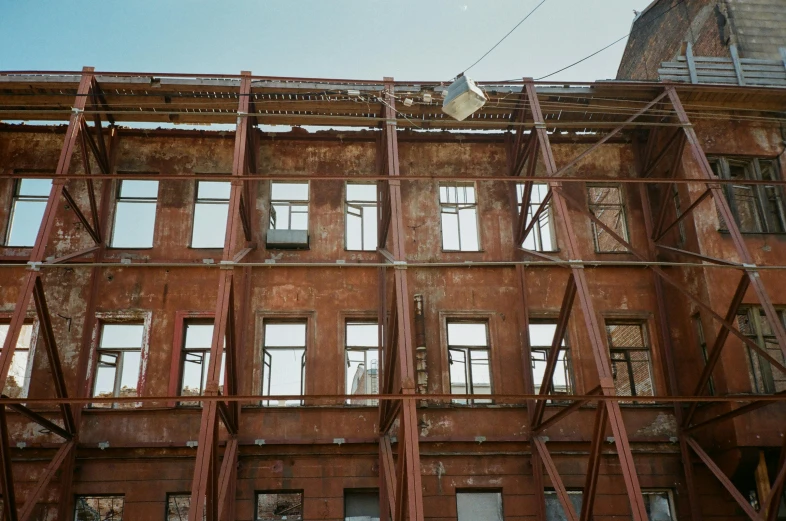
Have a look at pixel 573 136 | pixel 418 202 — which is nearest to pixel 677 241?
pixel 573 136

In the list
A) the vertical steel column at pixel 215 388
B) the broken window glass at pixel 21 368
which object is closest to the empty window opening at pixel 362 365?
the vertical steel column at pixel 215 388

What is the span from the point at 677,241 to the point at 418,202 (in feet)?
18.4

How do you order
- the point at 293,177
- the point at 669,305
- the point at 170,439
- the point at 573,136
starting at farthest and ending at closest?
the point at 573,136, the point at 669,305, the point at 170,439, the point at 293,177

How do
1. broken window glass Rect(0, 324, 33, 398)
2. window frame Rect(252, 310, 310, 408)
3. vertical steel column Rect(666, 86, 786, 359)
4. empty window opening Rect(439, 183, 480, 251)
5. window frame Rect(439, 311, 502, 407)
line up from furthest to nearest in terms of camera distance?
empty window opening Rect(439, 183, 480, 251) → window frame Rect(439, 311, 502, 407) → window frame Rect(252, 310, 310, 408) → broken window glass Rect(0, 324, 33, 398) → vertical steel column Rect(666, 86, 786, 359)

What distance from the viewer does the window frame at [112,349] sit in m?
14.7

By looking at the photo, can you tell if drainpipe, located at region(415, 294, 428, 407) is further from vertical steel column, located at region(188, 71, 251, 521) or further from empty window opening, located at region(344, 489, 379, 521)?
vertical steel column, located at region(188, 71, 251, 521)

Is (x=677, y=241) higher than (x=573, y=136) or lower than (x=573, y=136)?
lower

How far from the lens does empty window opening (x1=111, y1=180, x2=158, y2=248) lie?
15.8 m

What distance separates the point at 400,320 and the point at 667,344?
6.96 meters

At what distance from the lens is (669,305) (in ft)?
52.3

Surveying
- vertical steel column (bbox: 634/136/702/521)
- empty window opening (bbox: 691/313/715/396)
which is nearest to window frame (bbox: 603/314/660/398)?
vertical steel column (bbox: 634/136/702/521)

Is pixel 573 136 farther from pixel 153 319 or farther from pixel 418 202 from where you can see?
pixel 153 319

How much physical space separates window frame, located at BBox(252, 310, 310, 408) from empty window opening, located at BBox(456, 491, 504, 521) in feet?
11.6

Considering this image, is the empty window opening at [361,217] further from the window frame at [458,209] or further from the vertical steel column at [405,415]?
the vertical steel column at [405,415]
